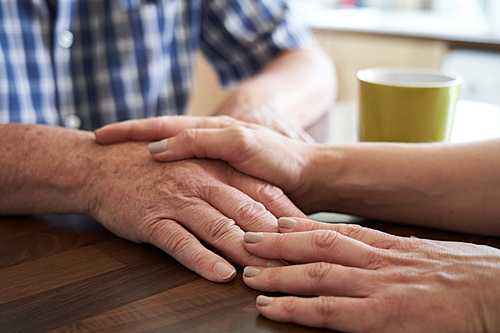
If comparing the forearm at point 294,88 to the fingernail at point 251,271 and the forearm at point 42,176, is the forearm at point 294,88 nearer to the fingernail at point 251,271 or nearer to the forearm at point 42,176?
the forearm at point 42,176

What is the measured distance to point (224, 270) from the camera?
18.1 inches

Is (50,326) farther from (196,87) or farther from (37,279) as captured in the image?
(196,87)

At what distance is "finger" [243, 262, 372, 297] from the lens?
411 mm

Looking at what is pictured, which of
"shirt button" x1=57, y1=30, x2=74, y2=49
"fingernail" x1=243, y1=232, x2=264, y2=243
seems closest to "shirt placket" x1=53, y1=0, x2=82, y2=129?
"shirt button" x1=57, y1=30, x2=74, y2=49

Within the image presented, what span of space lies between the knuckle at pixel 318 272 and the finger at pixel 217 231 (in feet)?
0.18

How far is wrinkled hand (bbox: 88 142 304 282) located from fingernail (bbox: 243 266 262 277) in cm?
1

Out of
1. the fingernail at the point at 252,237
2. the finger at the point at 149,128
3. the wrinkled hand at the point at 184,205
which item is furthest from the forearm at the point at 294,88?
the fingernail at the point at 252,237

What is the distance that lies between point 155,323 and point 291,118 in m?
0.75

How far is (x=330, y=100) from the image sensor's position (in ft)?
4.16

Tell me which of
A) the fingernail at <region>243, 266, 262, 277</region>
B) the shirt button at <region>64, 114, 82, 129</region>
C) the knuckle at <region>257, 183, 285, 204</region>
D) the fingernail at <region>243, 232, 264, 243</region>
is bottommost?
the fingernail at <region>243, 266, 262, 277</region>

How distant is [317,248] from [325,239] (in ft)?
0.04

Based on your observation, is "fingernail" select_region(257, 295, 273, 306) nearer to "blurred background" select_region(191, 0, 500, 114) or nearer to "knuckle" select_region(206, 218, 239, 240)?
"knuckle" select_region(206, 218, 239, 240)

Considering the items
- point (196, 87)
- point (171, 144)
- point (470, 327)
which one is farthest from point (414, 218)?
point (196, 87)

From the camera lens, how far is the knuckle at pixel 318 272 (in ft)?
1.38
